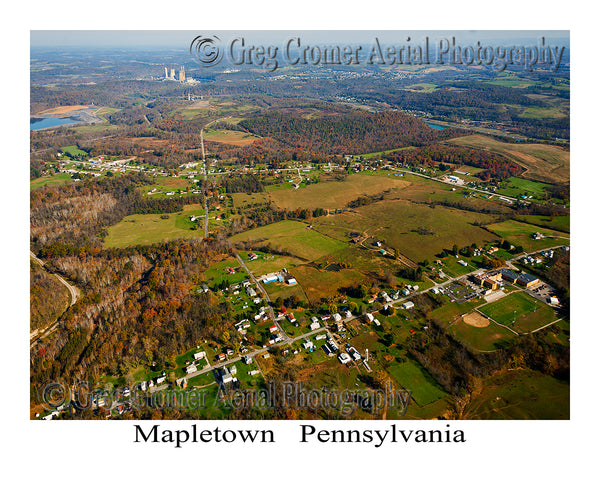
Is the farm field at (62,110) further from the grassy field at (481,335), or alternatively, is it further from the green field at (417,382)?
the grassy field at (481,335)

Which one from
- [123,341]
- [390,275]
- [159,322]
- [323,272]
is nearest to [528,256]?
[390,275]

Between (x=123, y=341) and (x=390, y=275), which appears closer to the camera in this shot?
(x=123, y=341)

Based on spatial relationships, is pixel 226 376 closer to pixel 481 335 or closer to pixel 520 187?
pixel 481 335

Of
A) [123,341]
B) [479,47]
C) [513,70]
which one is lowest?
[123,341]

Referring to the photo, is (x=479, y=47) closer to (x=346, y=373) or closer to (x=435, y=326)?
(x=435, y=326)

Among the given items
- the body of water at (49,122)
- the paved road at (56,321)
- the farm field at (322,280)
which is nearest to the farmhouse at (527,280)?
the farm field at (322,280)

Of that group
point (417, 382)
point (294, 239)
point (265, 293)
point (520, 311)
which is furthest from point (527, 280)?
point (294, 239)
